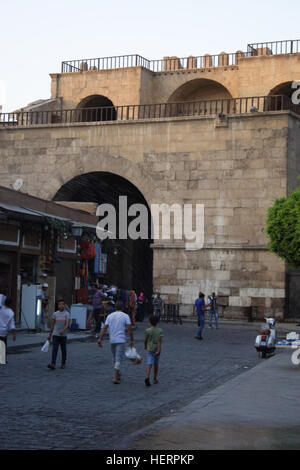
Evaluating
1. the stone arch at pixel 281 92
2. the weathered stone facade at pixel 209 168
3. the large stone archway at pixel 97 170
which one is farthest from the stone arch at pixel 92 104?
the stone arch at pixel 281 92

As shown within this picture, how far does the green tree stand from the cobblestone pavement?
651 cm

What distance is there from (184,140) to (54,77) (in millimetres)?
10136

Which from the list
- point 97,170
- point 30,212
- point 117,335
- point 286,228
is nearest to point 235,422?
point 117,335

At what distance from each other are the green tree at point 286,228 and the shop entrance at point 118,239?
7181mm

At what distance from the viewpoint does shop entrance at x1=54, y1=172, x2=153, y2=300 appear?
31.9 m

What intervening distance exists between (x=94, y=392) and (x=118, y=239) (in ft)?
76.4

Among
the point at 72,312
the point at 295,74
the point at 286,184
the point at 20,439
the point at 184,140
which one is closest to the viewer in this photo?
the point at 20,439

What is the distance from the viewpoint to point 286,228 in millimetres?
24953

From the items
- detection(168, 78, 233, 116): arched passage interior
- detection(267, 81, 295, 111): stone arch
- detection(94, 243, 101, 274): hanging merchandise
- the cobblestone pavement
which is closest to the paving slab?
the cobblestone pavement

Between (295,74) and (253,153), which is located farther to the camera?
(295,74)

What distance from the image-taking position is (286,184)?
2764 centimetres

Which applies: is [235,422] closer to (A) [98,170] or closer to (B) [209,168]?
(B) [209,168]
